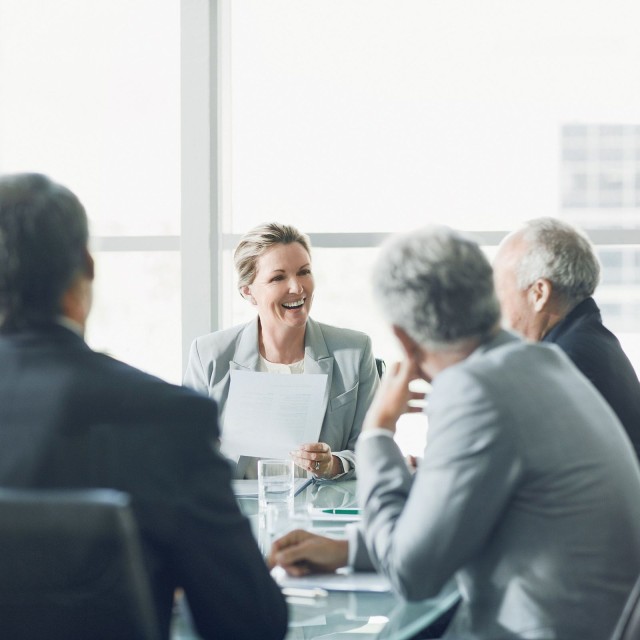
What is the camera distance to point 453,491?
128 centimetres

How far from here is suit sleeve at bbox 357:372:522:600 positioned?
50.4 inches

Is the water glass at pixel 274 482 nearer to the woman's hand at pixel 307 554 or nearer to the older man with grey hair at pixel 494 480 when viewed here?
the woman's hand at pixel 307 554

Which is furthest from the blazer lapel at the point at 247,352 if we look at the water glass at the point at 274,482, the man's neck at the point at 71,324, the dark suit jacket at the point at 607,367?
the man's neck at the point at 71,324

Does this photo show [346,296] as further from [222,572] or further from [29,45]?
[222,572]

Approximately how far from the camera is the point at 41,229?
44.9 inches

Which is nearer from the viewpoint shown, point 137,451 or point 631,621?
point 137,451

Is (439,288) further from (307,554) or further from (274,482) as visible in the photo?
(274,482)

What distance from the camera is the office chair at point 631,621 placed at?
1226 millimetres

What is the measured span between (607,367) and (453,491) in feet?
3.45

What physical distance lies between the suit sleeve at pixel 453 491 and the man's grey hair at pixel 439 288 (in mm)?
123

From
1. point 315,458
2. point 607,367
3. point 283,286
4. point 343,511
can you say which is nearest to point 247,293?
point 283,286

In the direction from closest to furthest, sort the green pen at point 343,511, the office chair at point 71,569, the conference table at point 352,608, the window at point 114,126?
the office chair at point 71,569
the conference table at point 352,608
the green pen at point 343,511
the window at point 114,126

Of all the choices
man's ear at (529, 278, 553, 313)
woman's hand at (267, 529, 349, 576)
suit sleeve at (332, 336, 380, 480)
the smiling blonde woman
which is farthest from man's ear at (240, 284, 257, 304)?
woman's hand at (267, 529, 349, 576)

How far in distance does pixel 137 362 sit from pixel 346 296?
1.14 metres
